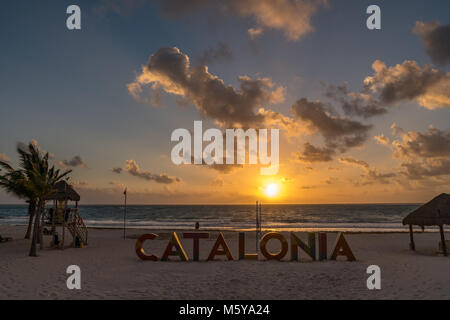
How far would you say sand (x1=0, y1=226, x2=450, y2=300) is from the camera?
34.0 ft

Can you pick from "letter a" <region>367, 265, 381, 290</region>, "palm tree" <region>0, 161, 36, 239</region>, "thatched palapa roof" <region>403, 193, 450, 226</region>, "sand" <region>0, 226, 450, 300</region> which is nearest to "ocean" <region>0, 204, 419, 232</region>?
"palm tree" <region>0, 161, 36, 239</region>

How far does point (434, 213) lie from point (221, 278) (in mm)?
13759

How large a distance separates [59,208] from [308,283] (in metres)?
20.1

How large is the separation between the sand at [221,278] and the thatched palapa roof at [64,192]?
18.4ft

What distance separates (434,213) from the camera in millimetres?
17750

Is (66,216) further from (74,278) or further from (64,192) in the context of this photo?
(74,278)

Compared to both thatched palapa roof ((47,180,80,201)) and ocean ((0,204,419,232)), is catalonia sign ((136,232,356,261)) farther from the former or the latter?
ocean ((0,204,419,232))

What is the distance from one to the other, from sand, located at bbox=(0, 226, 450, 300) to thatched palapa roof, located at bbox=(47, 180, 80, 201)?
5604mm

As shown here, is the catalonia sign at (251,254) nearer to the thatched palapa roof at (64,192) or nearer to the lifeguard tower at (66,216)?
the lifeguard tower at (66,216)

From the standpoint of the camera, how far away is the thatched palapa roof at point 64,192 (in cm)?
2264

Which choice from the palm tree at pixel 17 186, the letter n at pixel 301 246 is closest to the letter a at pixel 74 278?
the letter n at pixel 301 246
